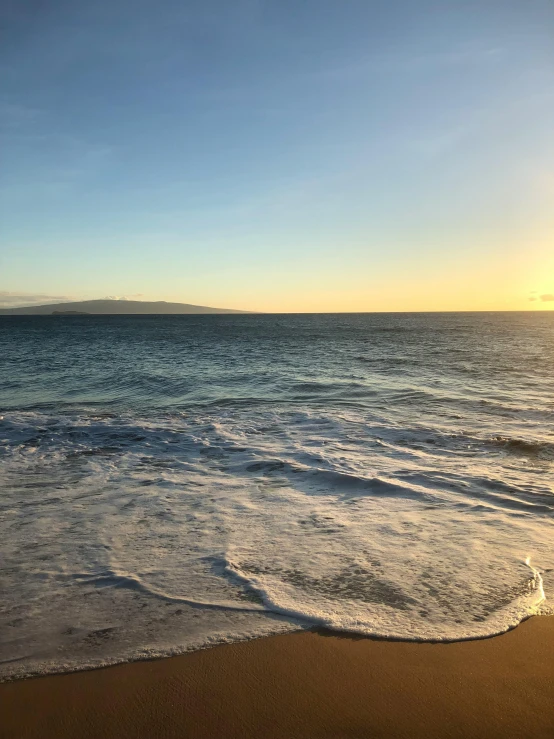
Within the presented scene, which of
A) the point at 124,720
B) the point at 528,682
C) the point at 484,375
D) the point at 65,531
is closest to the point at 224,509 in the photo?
the point at 65,531

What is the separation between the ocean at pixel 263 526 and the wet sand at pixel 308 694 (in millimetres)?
186

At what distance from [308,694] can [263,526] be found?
2.77m

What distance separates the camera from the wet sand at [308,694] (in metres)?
2.82

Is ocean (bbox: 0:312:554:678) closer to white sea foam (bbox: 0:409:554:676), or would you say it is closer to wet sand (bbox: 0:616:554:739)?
white sea foam (bbox: 0:409:554:676)

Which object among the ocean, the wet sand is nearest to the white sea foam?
the ocean

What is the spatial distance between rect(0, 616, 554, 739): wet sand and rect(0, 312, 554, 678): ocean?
186mm

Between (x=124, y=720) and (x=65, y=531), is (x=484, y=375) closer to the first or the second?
(x=65, y=531)

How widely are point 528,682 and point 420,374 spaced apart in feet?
64.6

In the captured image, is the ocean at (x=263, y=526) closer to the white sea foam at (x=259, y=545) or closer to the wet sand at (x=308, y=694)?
the white sea foam at (x=259, y=545)

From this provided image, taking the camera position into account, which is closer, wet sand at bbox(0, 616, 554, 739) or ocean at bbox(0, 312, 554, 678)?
wet sand at bbox(0, 616, 554, 739)

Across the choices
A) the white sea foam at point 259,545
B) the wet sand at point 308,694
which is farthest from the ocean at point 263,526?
the wet sand at point 308,694

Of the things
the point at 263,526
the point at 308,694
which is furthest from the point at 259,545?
the point at 308,694

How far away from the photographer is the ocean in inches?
152

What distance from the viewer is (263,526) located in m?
5.82
